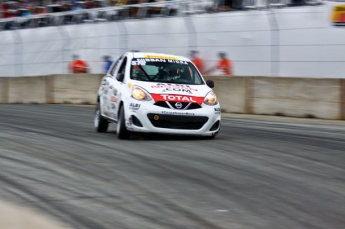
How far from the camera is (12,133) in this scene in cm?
1314

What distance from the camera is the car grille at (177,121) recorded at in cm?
1171

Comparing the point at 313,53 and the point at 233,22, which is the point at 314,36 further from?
the point at 233,22

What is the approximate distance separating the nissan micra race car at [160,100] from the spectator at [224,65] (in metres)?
8.78

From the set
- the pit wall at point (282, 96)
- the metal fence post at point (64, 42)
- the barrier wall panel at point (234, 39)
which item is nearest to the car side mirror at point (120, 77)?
the pit wall at point (282, 96)

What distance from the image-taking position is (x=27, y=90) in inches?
1080

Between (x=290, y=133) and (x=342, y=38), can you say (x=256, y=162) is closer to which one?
(x=290, y=133)

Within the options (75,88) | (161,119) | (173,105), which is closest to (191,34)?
(75,88)

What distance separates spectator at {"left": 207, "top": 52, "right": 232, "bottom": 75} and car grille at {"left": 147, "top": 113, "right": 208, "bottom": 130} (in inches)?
399

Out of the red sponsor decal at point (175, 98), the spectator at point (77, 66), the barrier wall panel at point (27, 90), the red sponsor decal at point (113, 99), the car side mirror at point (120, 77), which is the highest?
the car side mirror at point (120, 77)

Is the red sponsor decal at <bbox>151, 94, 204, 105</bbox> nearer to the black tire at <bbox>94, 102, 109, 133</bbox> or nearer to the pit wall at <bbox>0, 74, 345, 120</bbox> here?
the black tire at <bbox>94, 102, 109, 133</bbox>

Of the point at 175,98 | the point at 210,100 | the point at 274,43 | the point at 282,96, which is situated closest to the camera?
the point at 175,98

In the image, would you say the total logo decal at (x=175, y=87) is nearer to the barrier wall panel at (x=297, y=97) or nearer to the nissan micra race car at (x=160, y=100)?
the nissan micra race car at (x=160, y=100)

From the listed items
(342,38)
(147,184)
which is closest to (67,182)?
(147,184)

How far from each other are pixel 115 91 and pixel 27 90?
1533 centimetres
